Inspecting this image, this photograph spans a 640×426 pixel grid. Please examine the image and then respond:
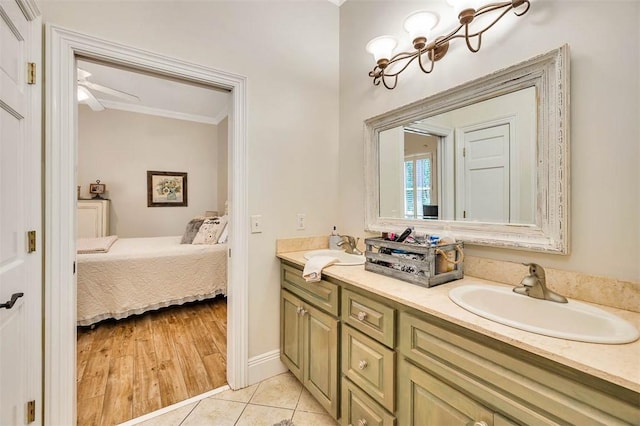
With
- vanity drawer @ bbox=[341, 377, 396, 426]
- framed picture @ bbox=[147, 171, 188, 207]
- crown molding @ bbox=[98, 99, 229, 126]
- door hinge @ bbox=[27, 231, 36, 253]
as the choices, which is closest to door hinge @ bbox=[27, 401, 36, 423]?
door hinge @ bbox=[27, 231, 36, 253]

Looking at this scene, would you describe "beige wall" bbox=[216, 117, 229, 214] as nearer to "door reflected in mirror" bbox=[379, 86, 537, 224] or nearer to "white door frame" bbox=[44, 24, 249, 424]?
"white door frame" bbox=[44, 24, 249, 424]

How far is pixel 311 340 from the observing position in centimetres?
169

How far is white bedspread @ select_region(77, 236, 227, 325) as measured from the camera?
8.82 feet

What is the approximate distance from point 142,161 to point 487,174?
5162 mm

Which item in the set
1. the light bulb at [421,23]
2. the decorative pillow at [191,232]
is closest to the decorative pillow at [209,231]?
the decorative pillow at [191,232]

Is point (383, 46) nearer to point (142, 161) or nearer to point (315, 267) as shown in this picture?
point (315, 267)

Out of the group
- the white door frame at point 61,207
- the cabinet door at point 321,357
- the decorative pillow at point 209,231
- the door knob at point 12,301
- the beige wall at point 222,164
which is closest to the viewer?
the door knob at point 12,301

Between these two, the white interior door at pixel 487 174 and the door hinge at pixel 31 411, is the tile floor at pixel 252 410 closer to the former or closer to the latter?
the door hinge at pixel 31 411

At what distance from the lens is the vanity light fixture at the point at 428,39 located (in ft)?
4.16

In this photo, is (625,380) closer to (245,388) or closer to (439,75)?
(439,75)

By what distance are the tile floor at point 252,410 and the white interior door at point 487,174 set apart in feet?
4.70

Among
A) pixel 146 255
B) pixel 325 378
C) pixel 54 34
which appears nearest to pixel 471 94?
pixel 325 378

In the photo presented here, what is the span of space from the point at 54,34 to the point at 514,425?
2.41 m

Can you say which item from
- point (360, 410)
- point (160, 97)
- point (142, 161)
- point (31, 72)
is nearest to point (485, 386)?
point (360, 410)
